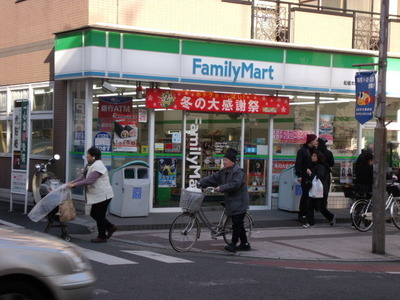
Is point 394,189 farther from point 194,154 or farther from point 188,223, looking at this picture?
point 188,223

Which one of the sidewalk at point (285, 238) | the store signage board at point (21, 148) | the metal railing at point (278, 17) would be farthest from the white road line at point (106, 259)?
the metal railing at point (278, 17)

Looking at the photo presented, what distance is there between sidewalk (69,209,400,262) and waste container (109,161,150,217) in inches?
7.8

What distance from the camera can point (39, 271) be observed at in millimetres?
4883

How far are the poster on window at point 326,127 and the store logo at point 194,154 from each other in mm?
3690

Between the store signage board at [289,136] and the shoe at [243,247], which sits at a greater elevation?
the store signage board at [289,136]

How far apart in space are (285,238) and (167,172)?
3793 mm

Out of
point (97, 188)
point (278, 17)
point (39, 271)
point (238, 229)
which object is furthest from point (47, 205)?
point (278, 17)

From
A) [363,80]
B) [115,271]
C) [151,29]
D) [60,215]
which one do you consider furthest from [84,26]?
[115,271]

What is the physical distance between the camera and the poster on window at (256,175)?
53.6 ft

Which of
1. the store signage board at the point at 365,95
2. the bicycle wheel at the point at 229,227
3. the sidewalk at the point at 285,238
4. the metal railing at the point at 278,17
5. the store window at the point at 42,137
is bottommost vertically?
the sidewalk at the point at 285,238

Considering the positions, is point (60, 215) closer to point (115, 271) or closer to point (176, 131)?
point (115, 271)

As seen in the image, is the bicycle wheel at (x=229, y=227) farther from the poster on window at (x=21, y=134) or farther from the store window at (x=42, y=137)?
the store window at (x=42, y=137)

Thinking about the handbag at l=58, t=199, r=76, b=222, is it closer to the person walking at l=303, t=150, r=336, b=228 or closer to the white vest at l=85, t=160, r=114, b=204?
the white vest at l=85, t=160, r=114, b=204

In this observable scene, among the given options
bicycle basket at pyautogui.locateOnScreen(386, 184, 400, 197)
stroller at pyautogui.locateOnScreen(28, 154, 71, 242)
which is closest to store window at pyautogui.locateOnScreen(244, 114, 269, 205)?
bicycle basket at pyautogui.locateOnScreen(386, 184, 400, 197)
